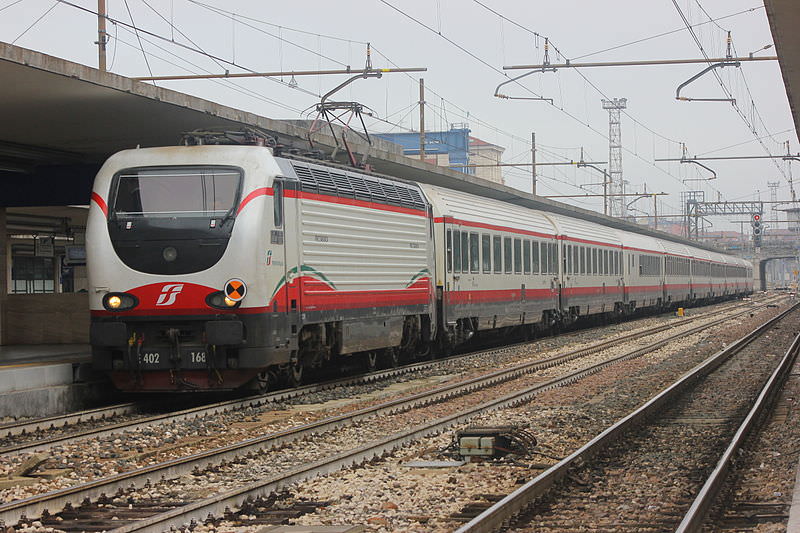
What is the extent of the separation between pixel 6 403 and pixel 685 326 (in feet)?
88.0

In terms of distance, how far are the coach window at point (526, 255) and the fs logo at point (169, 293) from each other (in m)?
13.7

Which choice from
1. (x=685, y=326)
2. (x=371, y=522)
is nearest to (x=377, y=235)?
(x=371, y=522)

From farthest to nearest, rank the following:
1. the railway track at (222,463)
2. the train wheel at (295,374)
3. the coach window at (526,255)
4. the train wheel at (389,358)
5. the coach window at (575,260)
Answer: the coach window at (575,260) → the coach window at (526,255) → the train wheel at (389,358) → the train wheel at (295,374) → the railway track at (222,463)

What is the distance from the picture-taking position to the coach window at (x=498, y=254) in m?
23.1

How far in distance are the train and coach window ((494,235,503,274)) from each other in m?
3.48

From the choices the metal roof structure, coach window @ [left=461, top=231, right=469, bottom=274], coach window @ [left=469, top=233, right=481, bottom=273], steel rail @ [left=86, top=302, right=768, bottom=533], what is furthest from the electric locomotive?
coach window @ [left=469, top=233, right=481, bottom=273]

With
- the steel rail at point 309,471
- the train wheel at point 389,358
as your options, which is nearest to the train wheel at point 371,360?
the train wheel at point 389,358

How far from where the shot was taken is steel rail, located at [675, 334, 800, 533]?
6902mm

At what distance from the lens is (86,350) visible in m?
17.5

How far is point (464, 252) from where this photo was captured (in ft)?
68.8

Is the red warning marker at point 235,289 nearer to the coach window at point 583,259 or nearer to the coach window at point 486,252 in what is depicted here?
the coach window at point 486,252

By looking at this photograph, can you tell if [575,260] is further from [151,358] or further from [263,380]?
[151,358]

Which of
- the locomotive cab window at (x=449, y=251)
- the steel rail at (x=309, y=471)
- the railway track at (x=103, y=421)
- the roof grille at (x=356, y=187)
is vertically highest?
the roof grille at (x=356, y=187)

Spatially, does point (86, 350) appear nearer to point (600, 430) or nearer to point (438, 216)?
point (438, 216)
